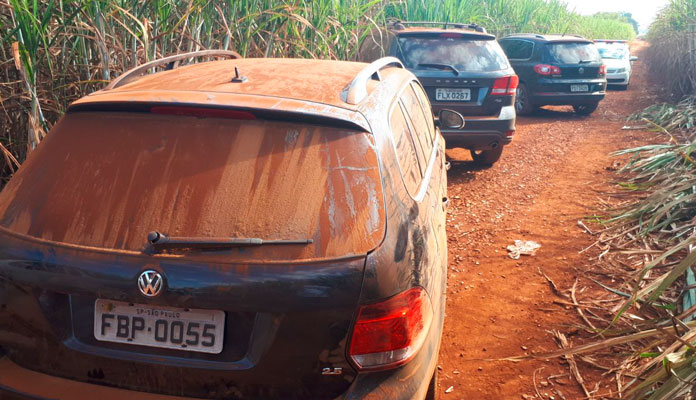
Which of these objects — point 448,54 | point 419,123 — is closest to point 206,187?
point 419,123

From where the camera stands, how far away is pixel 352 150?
6.33 ft

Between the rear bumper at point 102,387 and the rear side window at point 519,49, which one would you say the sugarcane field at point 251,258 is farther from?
the rear side window at point 519,49

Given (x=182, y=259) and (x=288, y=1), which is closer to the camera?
(x=182, y=259)

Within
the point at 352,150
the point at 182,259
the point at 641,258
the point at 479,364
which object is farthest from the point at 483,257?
the point at 182,259

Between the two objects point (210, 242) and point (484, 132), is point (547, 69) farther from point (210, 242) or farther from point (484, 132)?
point (210, 242)

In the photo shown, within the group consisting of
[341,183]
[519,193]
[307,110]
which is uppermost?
[307,110]

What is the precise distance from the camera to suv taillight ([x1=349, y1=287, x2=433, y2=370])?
5.79 feet

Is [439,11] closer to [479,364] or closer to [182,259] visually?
[479,364]

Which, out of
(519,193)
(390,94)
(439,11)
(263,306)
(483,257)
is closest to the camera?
(263,306)

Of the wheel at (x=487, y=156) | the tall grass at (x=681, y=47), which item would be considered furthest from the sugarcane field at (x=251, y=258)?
the tall grass at (x=681, y=47)

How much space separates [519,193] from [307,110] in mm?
5359

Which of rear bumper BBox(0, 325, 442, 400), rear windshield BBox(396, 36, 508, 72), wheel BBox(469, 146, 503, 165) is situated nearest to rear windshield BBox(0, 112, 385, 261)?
rear bumper BBox(0, 325, 442, 400)

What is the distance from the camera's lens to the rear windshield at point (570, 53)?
12.5 metres

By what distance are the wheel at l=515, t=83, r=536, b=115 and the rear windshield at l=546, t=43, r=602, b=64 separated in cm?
85
